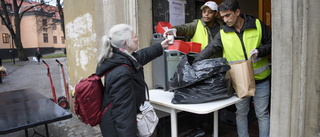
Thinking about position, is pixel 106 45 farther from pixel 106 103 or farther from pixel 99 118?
pixel 99 118

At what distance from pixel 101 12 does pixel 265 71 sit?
256cm

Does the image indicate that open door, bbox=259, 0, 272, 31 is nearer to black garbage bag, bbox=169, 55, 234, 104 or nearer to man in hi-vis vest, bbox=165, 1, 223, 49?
man in hi-vis vest, bbox=165, 1, 223, 49

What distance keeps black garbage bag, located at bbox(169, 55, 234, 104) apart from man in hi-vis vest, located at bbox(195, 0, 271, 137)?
331 mm

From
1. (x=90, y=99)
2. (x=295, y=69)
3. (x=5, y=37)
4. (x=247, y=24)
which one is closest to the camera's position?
(x=295, y=69)

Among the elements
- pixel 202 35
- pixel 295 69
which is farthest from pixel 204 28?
pixel 295 69

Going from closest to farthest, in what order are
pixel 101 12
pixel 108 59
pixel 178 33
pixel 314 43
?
pixel 314 43 < pixel 108 59 < pixel 178 33 < pixel 101 12

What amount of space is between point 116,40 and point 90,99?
21.4 inches

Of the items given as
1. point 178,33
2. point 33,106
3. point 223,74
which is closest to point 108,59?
point 223,74

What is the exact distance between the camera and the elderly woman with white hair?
6.25 feet

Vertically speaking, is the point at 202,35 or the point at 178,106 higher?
the point at 202,35

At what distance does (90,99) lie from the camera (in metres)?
2.04

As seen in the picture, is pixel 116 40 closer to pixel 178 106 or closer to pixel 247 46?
pixel 178 106

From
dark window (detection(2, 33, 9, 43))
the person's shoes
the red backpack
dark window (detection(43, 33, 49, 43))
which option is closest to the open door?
the person's shoes

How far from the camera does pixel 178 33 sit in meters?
3.15
